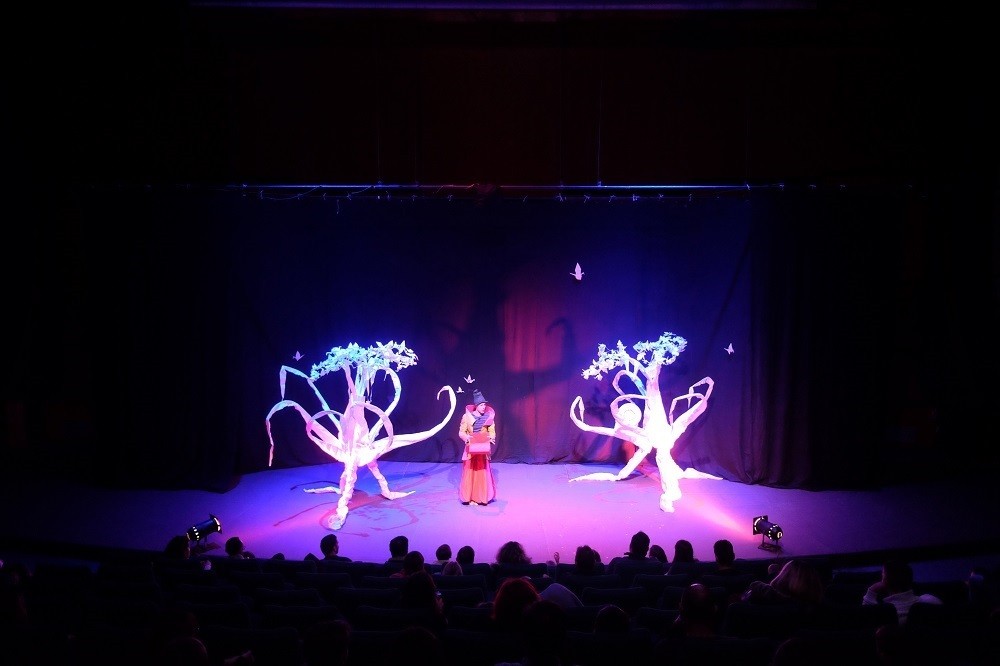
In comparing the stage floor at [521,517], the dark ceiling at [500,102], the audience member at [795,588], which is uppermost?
the dark ceiling at [500,102]

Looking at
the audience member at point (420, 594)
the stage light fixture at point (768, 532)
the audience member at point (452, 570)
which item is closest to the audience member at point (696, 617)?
the audience member at point (420, 594)

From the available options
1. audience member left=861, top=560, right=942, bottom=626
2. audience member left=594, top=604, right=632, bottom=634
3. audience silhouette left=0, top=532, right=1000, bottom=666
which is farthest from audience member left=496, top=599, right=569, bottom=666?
audience member left=861, top=560, right=942, bottom=626

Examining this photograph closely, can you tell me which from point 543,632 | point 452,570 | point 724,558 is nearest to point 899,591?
point 724,558

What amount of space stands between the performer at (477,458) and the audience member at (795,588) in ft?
16.4

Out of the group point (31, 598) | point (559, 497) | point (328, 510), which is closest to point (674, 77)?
point (559, 497)

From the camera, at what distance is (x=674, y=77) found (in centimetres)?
975

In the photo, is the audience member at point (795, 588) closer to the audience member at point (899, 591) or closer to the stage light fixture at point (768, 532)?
the audience member at point (899, 591)

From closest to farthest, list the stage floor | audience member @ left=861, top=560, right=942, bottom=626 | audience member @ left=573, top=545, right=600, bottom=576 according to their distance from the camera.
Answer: audience member @ left=861, top=560, right=942, bottom=626, audience member @ left=573, top=545, right=600, bottom=576, the stage floor

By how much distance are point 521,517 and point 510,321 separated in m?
3.70

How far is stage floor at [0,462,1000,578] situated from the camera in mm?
7920

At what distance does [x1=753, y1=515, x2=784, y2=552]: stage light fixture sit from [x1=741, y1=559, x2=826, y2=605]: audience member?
333 centimetres

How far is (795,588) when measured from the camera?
14.0 feet

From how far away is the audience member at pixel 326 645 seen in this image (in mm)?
2988

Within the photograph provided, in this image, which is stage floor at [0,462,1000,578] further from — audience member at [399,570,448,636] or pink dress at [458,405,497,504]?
audience member at [399,570,448,636]
